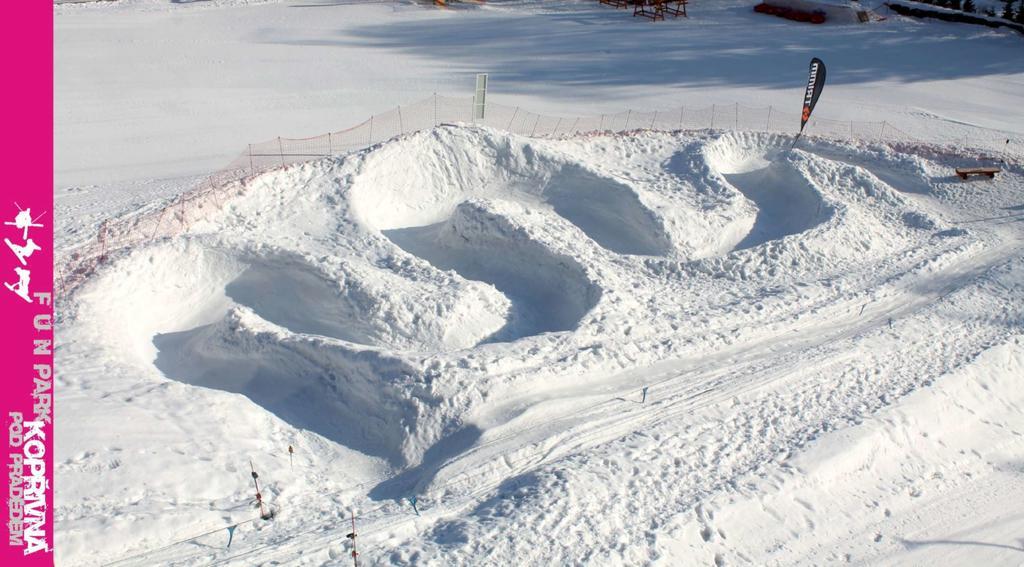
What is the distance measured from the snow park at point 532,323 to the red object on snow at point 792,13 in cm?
1093

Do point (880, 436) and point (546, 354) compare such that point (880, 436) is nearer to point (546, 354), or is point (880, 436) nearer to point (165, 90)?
point (546, 354)

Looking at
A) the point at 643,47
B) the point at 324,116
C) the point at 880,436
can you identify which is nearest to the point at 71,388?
the point at 880,436

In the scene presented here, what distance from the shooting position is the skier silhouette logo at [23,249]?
1105cm

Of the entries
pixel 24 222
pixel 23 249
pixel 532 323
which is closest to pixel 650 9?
pixel 532 323

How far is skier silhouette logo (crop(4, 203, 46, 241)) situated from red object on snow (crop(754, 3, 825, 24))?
137ft

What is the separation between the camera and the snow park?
1316 cm

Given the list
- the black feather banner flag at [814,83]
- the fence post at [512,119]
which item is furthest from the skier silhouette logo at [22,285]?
the black feather banner flag at [814,83]

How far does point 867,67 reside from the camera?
3788cm

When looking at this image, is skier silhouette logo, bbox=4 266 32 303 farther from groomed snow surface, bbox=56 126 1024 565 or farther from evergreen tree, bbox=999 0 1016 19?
evergreen tree, bbox=999 0 1016 19

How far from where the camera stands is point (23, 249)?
11117mm

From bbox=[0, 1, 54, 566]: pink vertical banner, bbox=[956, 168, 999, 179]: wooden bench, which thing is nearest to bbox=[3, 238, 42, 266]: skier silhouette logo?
bbox=[0, 1, 54, 566]: pink vertical banner

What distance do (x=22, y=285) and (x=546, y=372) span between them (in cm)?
921

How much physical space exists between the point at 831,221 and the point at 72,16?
38.8 meters

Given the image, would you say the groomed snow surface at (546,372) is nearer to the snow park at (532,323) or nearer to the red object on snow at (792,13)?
the snow park at (532,323)
